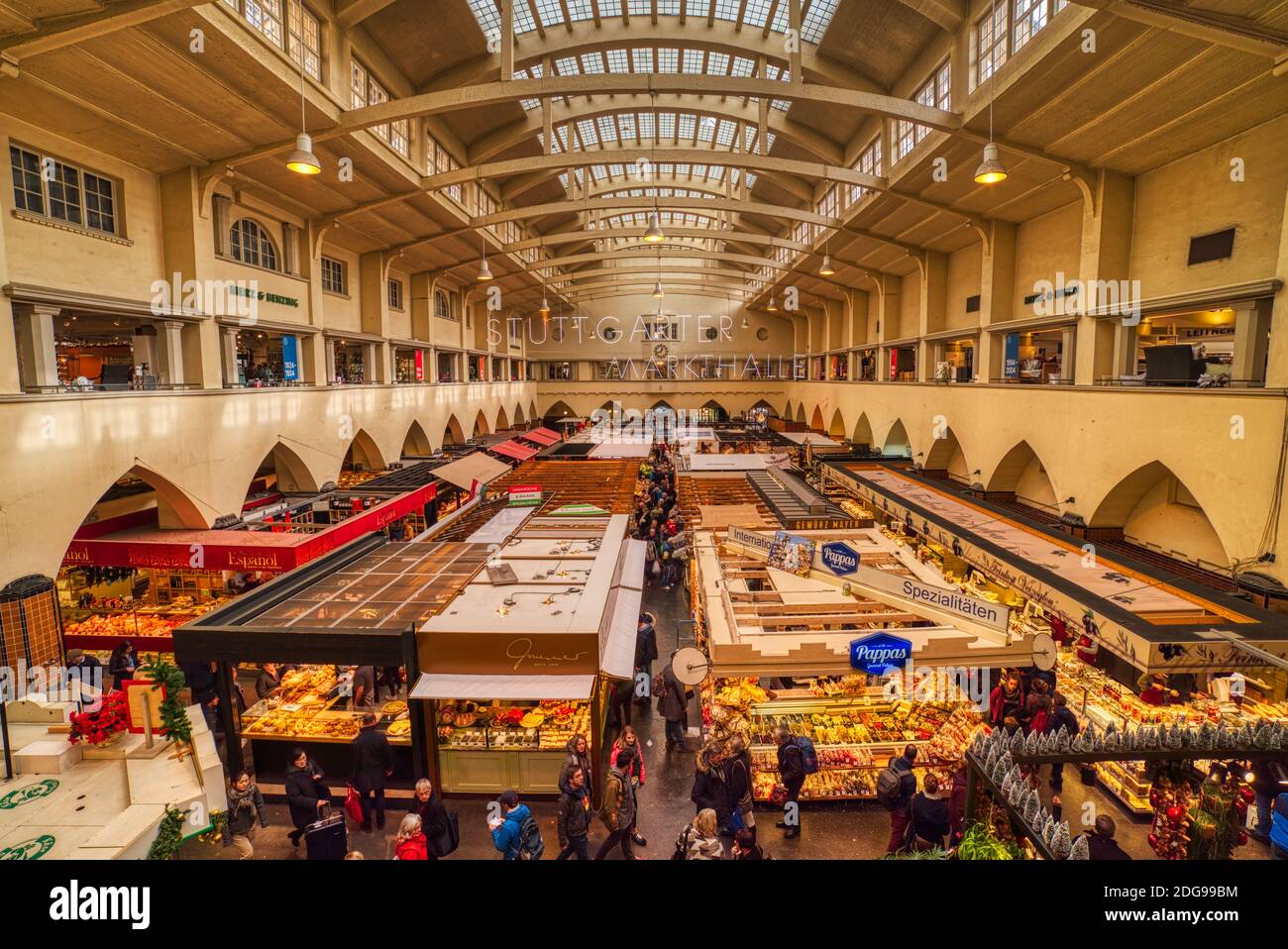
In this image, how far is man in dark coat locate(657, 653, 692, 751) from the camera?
25.5ft

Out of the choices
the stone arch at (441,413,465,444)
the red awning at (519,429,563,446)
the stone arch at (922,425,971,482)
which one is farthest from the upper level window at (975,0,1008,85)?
the red awning at (519,429,563,446)

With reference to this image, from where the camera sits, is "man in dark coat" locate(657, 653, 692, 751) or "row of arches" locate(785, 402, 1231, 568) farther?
"row of arches" locate(785, 402, 1231, 568)

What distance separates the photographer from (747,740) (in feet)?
23.5

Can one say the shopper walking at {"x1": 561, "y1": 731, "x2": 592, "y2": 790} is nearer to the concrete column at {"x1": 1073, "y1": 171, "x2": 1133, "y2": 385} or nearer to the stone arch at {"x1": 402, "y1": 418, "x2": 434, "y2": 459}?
the concrete column at {"x1": 1073, "y1": 171, "x2": 1133, "y2": 385}

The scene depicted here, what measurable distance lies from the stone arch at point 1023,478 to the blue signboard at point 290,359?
1521 centimetres

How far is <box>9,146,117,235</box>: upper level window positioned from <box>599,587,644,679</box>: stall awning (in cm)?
937

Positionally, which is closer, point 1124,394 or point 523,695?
point 523,695

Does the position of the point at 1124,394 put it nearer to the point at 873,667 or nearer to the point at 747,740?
the point at 873,667

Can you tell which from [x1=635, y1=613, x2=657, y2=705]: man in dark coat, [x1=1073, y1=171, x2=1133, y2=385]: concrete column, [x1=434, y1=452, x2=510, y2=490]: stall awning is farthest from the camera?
[x1=434, y1=452, x2=510, y2=490]: stall awning

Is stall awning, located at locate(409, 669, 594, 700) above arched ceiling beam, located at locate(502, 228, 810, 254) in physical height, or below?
below

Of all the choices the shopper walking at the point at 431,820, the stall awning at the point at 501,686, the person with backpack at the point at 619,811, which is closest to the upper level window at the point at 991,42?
the stall awning at the point at 501,686

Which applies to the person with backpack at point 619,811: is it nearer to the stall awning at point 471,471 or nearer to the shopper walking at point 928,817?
the shopper walking at point 928,817
